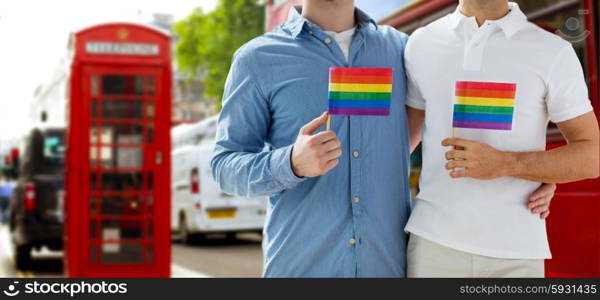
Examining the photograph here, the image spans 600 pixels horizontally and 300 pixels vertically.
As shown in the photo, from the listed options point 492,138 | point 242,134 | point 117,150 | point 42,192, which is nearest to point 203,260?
point 42,192

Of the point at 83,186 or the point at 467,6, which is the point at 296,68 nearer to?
the point at 467,6

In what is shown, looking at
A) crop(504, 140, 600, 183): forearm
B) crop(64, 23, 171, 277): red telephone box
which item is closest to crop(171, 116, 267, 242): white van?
crop(64, 23, 171, 277): red telephone box

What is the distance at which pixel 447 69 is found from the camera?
1832mm

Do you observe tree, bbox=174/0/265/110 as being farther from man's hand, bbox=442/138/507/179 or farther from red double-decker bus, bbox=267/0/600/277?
man's hand, bbox=442/138/507/179

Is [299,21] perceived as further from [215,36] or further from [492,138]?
[215,36]

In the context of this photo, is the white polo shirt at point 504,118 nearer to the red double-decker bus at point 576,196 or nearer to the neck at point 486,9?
the neck at point 486,9

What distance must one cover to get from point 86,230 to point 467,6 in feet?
19.2

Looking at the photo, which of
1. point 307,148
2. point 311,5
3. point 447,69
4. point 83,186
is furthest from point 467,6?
point 83,186

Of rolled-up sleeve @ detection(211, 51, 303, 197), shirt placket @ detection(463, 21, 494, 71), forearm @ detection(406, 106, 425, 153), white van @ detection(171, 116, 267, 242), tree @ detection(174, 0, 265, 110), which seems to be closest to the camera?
shirt placket @ detection(463, 21, 494, 71)

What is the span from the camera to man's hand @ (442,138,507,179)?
66.4 inches

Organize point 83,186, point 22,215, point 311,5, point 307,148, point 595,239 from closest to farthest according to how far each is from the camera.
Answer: point 307,148 → point 311,5 → point 595,239 → point 83,186 → point 22,215

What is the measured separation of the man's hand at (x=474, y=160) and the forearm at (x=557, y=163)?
0.02m

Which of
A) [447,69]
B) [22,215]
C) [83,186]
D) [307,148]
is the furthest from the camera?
[22,215]

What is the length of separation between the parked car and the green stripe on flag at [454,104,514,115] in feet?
25.2
